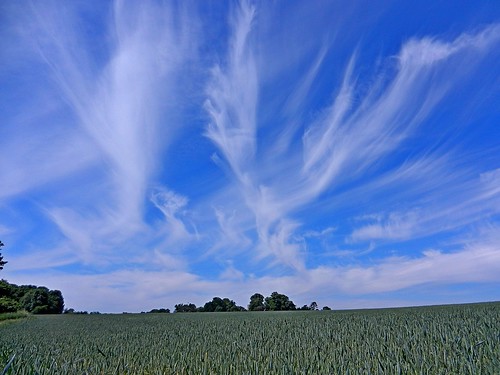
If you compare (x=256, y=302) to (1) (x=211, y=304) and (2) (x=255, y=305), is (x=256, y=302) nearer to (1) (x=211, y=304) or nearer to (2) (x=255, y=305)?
(2) (x=255, y=305)

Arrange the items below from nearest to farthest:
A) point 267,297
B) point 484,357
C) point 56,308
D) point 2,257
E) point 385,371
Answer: point 385,371, point 484,357, point 2,257, point 267,297, point 56,308

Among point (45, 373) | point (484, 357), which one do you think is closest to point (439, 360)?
point (484, 357)

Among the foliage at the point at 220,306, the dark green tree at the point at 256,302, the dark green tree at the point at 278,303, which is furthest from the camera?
the dark green tree at the point at 256,302

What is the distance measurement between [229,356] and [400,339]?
3480 mm

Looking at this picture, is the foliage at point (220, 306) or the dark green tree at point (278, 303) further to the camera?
the dark green tree at point (278, 303)

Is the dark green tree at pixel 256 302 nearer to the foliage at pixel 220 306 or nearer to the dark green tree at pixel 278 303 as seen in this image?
the dark green tree at pixel 278 303

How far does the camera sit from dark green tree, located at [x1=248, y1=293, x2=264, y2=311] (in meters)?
81.0

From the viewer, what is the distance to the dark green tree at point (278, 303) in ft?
252

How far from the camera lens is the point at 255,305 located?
Answer: 3216 inches

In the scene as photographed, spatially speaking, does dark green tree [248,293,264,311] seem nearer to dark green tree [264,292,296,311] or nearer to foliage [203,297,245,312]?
dark green tree [264,292,296,311]

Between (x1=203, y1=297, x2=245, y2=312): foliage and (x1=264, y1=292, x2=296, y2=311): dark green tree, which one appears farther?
(x1=264, y1=292, x2=296, y2=311): dark green tree

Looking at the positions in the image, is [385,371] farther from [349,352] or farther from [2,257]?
[2,257]

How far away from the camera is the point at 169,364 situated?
5.72 m

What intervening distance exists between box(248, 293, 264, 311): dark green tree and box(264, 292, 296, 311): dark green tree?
1570mm
